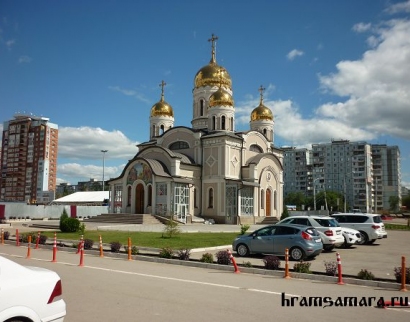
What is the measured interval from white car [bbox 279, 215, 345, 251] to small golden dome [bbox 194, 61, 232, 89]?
108 feet

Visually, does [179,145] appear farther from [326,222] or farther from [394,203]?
[394,203]

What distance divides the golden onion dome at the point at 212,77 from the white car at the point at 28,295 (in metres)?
45.5

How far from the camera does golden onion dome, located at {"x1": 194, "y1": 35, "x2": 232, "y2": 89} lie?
49219 millimetres

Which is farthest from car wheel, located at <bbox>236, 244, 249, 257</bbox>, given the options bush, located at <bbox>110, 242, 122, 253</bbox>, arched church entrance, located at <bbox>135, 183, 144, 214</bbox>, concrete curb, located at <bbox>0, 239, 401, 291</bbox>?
arched church entrance, located at <bbox>135, 183, 144, 214</bbox>

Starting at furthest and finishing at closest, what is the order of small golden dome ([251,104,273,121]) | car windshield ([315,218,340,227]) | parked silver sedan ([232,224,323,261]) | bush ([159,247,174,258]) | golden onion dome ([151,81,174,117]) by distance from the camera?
small golden dome ([251,104,273,121])
golden onion dome ([151,81,174,117])
car windshield ([315,218,340,227])
bush ([159,247,174,258])
parked silver sedan ([232,224,323,261])

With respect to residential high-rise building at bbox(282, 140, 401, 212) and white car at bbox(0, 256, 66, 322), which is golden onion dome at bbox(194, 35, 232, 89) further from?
residential high-rise building at bbox(282, 140, 401, 212)

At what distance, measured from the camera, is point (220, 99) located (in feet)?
148

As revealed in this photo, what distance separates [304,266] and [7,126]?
10930cm

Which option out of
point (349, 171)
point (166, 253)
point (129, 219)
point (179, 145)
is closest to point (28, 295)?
point (166, 253)

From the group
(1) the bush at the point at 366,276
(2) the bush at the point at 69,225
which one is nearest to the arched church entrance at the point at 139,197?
(2) the bush at the point at 69,225

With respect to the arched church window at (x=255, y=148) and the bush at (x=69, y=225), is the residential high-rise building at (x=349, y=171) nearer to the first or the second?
the arched church window at (x=255, y=148)

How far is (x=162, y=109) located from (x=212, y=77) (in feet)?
26.1

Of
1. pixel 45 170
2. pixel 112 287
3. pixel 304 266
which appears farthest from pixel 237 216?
pixel 45 170

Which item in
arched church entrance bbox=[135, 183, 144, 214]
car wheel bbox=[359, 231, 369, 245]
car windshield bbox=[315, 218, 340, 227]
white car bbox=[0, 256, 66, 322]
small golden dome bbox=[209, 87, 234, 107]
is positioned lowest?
car wheel bbox=[359, 231, 369, 245]
